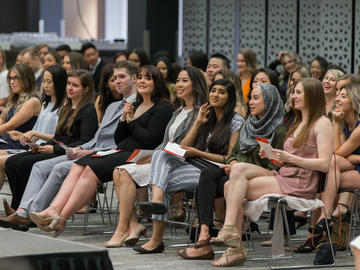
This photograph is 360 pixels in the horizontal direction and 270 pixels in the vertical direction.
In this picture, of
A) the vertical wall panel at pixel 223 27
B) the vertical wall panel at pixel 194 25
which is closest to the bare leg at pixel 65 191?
the vertical wall panel at pixel 223 27

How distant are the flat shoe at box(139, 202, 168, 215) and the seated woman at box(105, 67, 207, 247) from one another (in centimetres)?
38

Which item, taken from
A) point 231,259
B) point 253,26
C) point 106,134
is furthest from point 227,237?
point 253,26

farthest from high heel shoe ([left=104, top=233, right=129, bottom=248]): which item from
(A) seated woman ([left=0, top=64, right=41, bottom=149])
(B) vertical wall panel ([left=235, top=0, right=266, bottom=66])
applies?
(B) vertical wall panel ([left=235, top=0, right=266, bottom=66])

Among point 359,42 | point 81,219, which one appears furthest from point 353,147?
point 359,42

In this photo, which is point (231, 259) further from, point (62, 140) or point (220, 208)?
point (62, 140)

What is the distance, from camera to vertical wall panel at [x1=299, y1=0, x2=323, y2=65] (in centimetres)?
1285

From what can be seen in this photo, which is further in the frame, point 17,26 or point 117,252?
point 17,26

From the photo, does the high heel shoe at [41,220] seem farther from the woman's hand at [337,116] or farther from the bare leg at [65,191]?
the woman's hand at [337,116]

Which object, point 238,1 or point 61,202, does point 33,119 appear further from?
point 238,1

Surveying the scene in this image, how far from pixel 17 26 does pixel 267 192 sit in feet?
52.1

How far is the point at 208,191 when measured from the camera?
595 cm

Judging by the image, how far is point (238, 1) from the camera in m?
14.0

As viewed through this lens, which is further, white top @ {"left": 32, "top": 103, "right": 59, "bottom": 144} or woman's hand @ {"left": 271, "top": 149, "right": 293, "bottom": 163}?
white top @ {"left": 32, "top": 103, "right": 59, "bottom": 144}

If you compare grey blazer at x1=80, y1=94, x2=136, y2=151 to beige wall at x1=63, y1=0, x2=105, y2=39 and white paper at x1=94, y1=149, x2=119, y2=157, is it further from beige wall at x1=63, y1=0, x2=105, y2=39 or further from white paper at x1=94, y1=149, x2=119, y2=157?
beige wall at x1=63, y1=0, x2=105, y2=39
